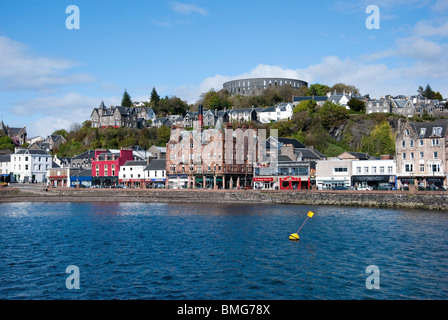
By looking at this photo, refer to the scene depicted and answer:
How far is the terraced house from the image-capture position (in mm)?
72250

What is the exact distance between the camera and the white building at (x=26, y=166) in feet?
392

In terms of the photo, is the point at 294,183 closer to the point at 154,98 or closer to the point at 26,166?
the point at 26,166

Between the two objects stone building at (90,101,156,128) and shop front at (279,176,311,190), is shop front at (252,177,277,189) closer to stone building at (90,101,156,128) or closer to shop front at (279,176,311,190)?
shop front at (279,176,311,190)

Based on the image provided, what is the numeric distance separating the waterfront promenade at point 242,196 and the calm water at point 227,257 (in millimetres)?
8086

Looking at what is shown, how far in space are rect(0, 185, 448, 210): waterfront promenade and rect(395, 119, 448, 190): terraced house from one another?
7231mm

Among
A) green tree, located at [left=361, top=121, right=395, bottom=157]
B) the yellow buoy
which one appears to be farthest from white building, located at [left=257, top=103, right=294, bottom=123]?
the yellow buoy

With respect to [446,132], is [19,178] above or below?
below

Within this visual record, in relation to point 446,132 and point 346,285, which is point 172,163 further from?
point 346,285

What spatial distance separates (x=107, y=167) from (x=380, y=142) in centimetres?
6834

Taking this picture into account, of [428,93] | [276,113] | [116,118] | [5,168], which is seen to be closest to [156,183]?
[5,168]

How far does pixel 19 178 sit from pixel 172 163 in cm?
5006

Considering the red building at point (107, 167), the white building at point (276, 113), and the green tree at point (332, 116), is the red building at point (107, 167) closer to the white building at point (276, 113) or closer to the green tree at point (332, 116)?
the white building at point (276, 113)
